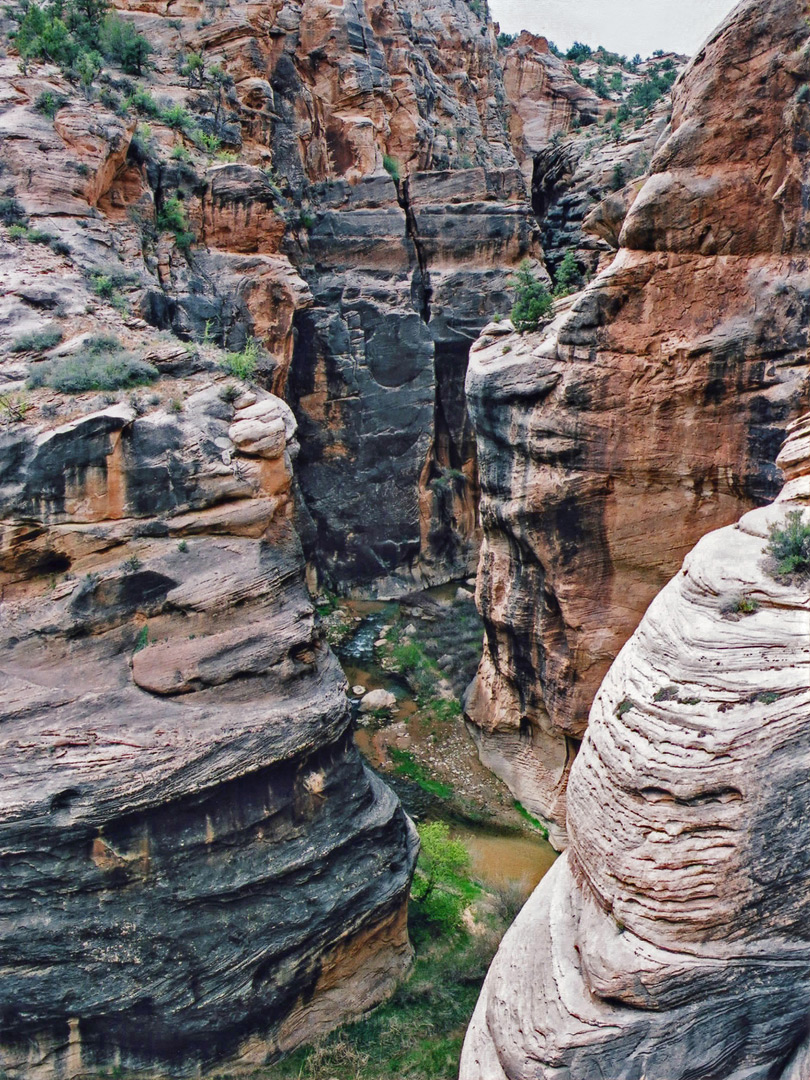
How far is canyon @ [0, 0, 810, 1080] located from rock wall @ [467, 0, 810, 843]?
0.06m

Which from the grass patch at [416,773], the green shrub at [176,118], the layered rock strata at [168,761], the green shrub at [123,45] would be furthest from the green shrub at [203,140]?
the grass patch at [416,773]

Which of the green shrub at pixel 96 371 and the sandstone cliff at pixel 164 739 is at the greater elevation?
the green shrub at pixel 96 371

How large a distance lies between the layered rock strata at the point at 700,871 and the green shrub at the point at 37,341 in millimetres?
11545

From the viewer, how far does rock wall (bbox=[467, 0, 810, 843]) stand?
42.9ft

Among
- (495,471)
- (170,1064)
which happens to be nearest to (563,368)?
(495,471)

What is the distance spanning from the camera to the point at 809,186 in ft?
41.2

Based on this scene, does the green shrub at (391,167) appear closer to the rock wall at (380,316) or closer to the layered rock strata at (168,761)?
the rock wall at (380,316)

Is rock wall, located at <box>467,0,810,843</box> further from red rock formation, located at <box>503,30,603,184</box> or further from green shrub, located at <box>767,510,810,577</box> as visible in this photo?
red rock formation, located at <box>503,30,603,184</box>

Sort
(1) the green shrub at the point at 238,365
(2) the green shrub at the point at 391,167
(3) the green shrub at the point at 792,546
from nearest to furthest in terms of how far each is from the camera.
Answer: (3) the green shrub at the point at 792,546, (1) the green shrub at the point at 238,365, (2) the green shrub at the point at 391,167

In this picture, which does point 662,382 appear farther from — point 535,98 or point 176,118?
point 535,98

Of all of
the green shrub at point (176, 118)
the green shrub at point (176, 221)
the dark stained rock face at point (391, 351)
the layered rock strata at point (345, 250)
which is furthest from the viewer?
the dark stained rock face at point (391, 351)

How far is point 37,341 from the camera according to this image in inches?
531

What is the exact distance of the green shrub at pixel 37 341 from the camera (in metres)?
13.4

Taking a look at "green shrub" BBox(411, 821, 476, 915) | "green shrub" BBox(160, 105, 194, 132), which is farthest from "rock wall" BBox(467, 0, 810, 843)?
"green shrub" BBox(160, 105, 194, 132)
